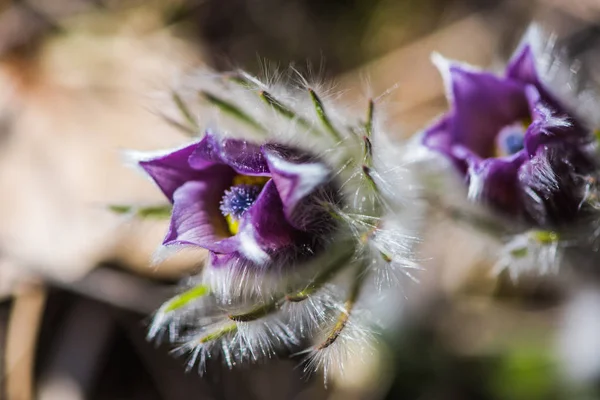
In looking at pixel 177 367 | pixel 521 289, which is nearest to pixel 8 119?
pixel 177 367

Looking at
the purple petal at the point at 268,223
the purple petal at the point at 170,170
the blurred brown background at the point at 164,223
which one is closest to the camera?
the purple petal at the point at 268,223

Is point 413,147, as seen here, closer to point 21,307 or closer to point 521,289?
point 521,289

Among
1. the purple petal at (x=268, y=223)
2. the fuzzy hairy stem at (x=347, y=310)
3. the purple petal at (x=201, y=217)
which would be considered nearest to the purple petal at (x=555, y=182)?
the fuzzy hairy stem at (x=347, y=310)


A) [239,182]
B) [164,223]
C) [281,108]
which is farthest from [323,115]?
[164,223]

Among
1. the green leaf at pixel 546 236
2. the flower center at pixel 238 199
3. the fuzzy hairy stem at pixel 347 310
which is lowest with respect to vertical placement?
the fuzzy hairy stem at pixel 347 310

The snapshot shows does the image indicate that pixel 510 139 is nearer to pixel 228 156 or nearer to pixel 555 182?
pixel 555 182

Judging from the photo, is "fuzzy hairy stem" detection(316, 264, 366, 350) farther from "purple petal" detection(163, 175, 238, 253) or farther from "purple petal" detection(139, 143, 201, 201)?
"purple petal" detection(139, 143, 201, 201)

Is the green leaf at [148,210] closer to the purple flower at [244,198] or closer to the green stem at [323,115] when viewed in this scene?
the purple flower at [244,198]
